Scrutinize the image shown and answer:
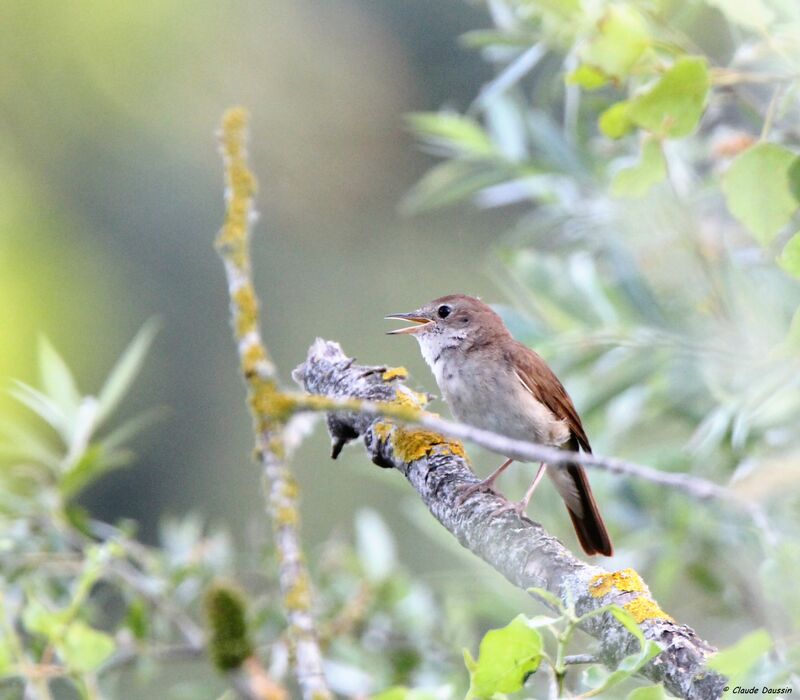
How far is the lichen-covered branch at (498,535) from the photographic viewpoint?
187cm

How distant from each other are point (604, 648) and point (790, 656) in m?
0.52

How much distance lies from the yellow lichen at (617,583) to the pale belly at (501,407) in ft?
5.91

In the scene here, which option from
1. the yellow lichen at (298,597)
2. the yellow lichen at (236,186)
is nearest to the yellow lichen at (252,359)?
the yellow lichen at (236,186)

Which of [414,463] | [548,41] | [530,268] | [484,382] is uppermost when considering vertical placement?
[548,41]

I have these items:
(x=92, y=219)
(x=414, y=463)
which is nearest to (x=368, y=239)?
(x=92, y=219)

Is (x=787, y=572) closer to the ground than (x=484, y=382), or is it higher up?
closer to the ground

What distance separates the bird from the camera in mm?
3891

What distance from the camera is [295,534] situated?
5.42ft

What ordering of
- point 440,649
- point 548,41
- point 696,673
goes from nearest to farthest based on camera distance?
point 696,673 → point 548,41 → point 440,649

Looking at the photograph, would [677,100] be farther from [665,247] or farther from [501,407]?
[501,407]

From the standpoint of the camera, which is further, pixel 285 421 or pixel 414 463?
pixel 414 463

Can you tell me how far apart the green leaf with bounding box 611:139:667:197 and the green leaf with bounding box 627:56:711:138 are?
120mm

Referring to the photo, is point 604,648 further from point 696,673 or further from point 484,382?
point 484,382

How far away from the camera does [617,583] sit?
80.7 inches
